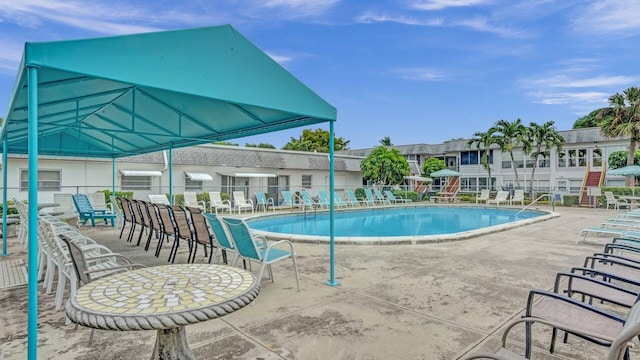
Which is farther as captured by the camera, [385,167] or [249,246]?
[385,167]

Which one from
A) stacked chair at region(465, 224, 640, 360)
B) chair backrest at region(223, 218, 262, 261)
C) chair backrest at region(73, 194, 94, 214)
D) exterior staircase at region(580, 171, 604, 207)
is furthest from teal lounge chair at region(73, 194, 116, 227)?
exterior staircase at region(580, 171, 604, 207)

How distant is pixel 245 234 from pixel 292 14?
13.7m

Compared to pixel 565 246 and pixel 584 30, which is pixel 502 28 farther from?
pixel 565 246

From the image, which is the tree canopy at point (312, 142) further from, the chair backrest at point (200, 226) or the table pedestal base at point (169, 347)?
the table pedestal base at point (169, 347)

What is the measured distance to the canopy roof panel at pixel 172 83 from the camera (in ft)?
8.90

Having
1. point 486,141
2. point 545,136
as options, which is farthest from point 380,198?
point 545,136

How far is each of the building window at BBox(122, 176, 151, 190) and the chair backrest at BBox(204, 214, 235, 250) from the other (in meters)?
12.2

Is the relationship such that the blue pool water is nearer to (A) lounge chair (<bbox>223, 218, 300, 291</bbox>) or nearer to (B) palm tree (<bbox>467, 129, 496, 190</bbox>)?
(B) palm tree (<bbox>467, 129, 496, 190</bbox>)

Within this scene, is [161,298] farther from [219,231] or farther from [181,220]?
[181,220]

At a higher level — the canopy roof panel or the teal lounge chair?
the canopy roof panel

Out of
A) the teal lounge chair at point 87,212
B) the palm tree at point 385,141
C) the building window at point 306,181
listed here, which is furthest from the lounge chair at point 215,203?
the palm tree at point 385,141

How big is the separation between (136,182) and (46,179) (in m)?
3.40

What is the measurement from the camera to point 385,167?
70.0 ft

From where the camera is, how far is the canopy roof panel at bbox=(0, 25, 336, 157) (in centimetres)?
271
